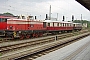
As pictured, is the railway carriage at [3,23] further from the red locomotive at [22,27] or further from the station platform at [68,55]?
the station platform at [68,55]

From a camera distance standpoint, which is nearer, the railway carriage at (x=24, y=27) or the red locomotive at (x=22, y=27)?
the red locomotive at (x=22, y=27)

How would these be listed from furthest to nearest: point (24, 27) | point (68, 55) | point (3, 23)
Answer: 1. point (24, 27)
2. point (3, 23)
3. point (68, 55)

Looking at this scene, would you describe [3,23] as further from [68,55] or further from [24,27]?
[68,55]

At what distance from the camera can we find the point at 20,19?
25391mm

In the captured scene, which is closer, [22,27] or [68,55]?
[68,55]

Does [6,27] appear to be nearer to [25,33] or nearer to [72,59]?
[25,33]

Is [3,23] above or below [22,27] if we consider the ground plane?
above

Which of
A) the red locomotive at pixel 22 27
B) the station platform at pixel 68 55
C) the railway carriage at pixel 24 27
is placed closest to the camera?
the station platform at pixel 68 55

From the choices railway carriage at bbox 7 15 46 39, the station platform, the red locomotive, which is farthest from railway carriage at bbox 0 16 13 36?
the station platform

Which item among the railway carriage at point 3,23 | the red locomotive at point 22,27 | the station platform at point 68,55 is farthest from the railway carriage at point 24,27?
the station platform at point 68,55

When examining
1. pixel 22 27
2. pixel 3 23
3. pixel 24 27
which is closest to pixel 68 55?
pixel 22 27

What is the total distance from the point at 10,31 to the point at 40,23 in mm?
8025

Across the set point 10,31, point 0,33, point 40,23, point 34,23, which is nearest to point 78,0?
point 10,31

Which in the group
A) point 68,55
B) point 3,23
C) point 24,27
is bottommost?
point 68,55
